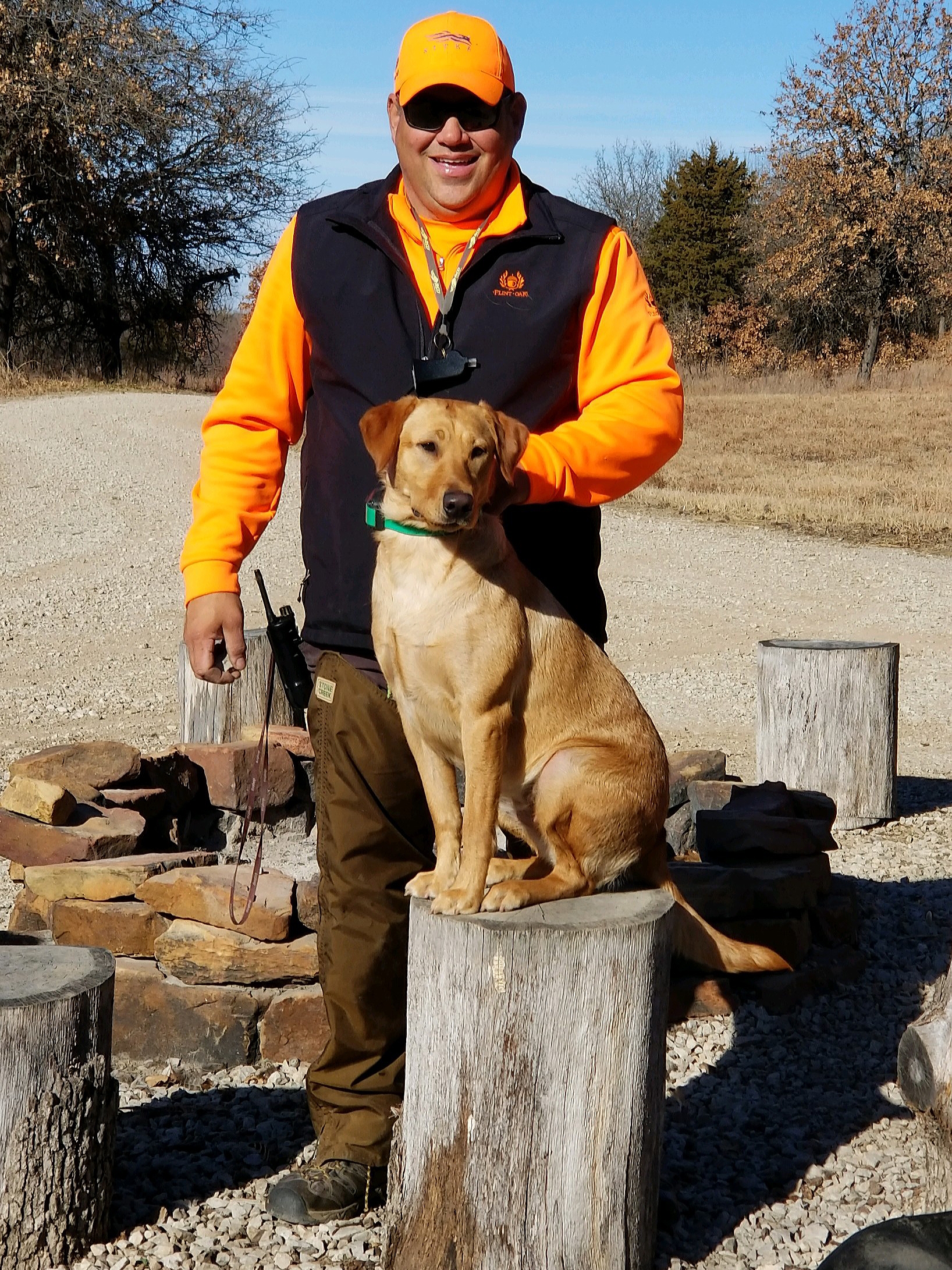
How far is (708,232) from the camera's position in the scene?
36.8 meters

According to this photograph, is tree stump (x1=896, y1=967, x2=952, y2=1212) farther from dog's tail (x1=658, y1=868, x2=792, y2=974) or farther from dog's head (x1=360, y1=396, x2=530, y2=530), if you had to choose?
dog's head (x1=360, y1=396, x2=530, y2=530)

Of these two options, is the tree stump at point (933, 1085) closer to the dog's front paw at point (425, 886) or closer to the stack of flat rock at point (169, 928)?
the dog's front paw at point (425, 886)

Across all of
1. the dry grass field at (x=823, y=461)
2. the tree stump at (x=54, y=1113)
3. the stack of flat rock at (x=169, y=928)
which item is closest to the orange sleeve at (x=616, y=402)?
the tree stump at (x=54, y=1113)

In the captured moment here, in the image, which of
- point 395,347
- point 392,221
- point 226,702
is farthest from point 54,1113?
point 226,702

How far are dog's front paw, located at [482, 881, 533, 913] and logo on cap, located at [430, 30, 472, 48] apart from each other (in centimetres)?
179

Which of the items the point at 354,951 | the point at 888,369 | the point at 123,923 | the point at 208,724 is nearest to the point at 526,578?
the point at 354,951

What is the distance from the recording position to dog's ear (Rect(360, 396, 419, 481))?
8.79 feet

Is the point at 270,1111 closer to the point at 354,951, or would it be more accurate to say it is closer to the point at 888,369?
the point at 354,951

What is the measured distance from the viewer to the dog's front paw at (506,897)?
2.63 meters

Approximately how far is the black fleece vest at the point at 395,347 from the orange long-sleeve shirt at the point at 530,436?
4cm

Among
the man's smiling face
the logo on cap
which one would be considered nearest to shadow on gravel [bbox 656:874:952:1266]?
the man's smiling face

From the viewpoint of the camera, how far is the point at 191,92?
21.8 m

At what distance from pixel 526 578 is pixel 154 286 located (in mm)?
22817

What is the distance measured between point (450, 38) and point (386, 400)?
0.79 meters
